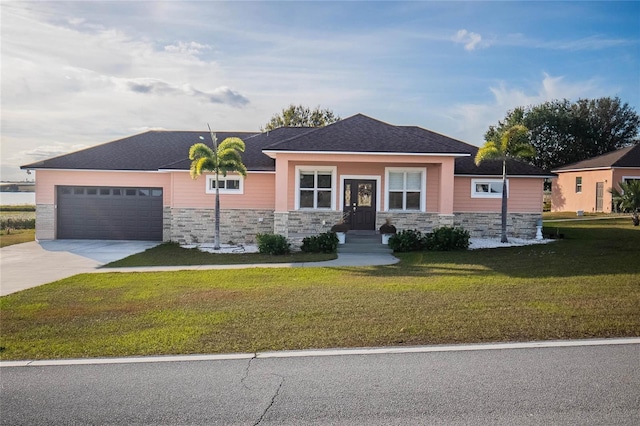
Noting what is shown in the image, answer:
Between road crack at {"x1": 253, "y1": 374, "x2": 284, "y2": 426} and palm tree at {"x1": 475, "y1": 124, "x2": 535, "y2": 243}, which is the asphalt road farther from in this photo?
palm tree at {"x1": 475, "y1": 124, "x2": 535, "y2": 243}

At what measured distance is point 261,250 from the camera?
17141 mm

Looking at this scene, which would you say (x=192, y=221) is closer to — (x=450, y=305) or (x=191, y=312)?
(x=191, y=312)

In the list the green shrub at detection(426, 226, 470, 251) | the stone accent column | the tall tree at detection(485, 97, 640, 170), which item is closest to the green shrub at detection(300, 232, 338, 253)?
the stone accent column

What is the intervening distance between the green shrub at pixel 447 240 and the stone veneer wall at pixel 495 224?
12.5 feet

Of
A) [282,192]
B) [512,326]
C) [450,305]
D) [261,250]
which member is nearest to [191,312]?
[450,305]

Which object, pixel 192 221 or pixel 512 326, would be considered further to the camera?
pixel 192 221

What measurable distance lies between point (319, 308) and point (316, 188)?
1113 cm

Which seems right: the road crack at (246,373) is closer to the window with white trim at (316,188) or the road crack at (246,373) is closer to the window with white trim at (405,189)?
the window with white trim at (316,188)

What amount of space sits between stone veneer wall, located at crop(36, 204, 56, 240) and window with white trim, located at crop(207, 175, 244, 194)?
709cm

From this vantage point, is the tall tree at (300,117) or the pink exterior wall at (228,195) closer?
the pink exterior wall at (228,195)

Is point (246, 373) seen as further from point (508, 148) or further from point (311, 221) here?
point (508, 148)

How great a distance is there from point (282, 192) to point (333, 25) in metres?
5.98

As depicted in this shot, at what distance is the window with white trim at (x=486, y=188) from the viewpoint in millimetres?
21172

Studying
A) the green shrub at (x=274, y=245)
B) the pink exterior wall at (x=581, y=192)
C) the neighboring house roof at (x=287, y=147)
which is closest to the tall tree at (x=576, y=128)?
the pink exterior wall at (x=581, y=192)
